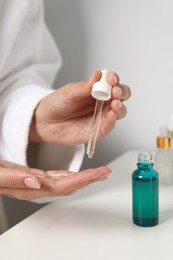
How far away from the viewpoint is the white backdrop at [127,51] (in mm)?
827

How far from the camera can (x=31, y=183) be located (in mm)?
470

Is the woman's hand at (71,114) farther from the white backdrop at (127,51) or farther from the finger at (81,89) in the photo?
the white backdrop at (127,51)

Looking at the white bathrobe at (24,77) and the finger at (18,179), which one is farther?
the white bathrobe at (24,77)

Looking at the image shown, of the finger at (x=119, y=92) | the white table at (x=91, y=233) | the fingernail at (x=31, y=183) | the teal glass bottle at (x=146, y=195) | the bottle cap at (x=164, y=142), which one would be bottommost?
the white table at (x=91, y=233)

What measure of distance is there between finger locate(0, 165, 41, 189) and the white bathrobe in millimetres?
205

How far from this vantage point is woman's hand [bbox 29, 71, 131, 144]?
587 millimetres

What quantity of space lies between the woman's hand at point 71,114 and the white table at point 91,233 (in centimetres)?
12

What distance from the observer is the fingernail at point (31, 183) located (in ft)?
1.53

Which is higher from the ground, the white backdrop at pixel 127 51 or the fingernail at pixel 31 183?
the white backdrop at pixel 127 51

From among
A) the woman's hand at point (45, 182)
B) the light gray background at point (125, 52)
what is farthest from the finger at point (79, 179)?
the light gray background at point (125, 52)

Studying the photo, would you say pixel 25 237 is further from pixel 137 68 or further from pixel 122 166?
pixel 137 68

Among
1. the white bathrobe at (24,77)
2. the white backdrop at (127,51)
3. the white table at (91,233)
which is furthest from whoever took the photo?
the white backdrop at (127,51)

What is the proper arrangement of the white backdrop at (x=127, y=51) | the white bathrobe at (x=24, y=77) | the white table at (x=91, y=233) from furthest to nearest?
the white backdrop at (x=127, y=51)
the white bathrobe at (x=24, y=77)
the white table at (x=91, y=233)

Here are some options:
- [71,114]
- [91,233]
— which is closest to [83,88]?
[71,114]
